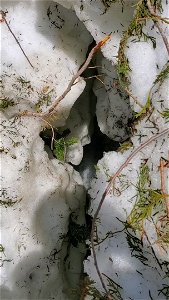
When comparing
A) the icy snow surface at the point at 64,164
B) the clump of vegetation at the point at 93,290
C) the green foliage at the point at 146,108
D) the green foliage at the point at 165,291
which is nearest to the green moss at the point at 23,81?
the icy snow surface at the point at 64,164

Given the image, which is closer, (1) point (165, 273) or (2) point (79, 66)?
(1) point (165, 273)

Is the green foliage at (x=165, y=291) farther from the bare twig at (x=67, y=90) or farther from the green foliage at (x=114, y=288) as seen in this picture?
the bare twig at (x=67, y=90)

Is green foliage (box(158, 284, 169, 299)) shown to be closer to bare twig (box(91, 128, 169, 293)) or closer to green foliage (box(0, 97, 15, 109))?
bare twig (box(91, 128, 169, 293))

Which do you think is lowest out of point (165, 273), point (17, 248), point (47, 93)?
point (165, 273)

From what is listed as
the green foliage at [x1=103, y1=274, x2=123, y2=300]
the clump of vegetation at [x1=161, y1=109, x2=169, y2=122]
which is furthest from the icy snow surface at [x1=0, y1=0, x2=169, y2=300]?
the clump of vegetation at [x1=161, y1=109, x2=169, y2=122]

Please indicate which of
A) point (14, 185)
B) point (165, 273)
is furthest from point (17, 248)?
point (165, 273)

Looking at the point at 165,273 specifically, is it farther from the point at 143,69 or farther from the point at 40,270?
the point at 143,69

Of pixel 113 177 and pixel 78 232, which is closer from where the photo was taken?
pixel 113 177

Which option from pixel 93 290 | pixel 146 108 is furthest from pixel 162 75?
pixel 93 290

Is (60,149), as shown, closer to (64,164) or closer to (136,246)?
(64,164)
